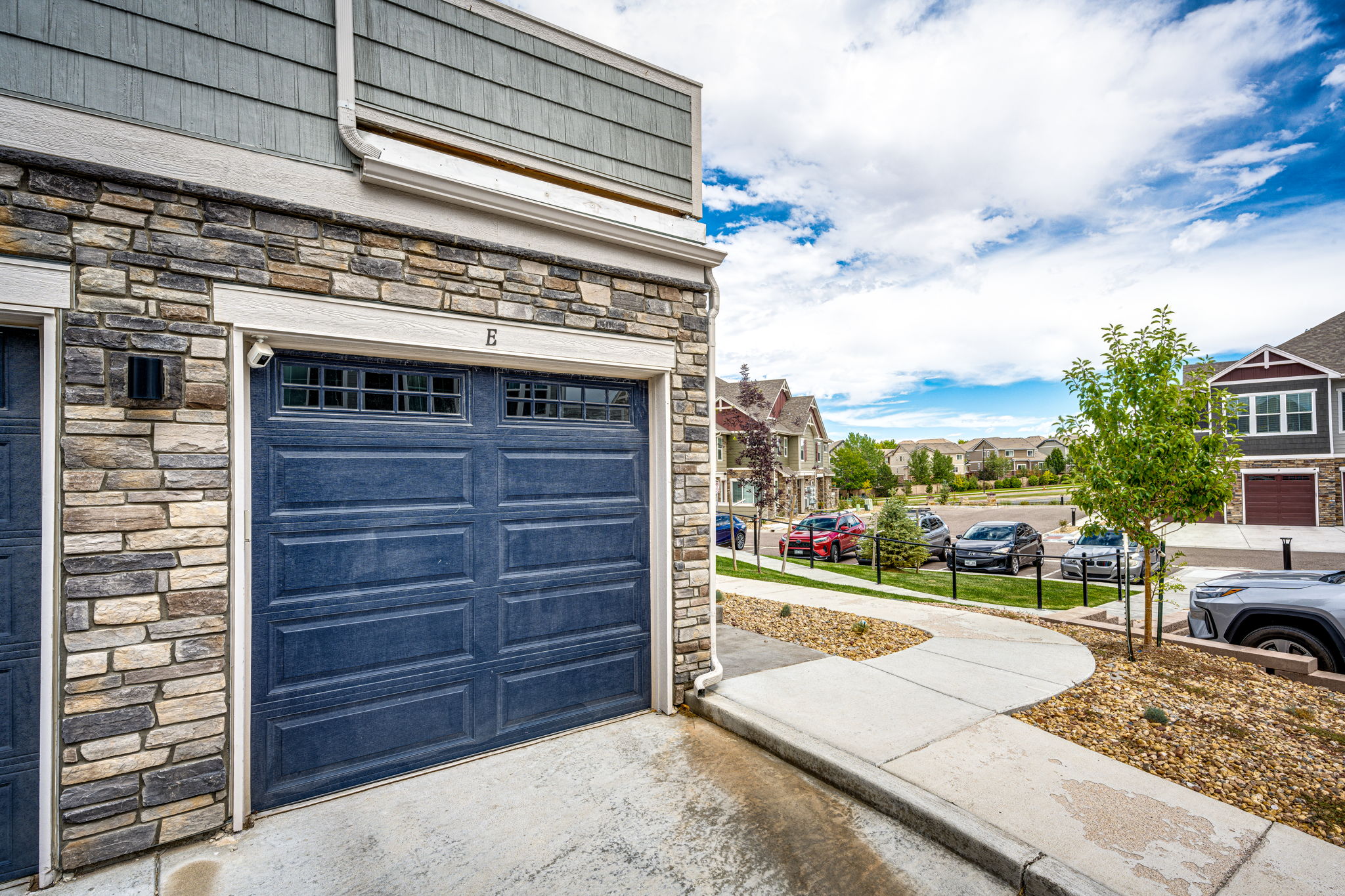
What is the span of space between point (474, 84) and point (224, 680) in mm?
3862

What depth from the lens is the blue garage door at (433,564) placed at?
327cm

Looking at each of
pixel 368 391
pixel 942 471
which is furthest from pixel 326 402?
pixel 942 471

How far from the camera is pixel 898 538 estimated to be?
49.4ft

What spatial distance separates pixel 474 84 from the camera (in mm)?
3830

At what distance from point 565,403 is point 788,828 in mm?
3012

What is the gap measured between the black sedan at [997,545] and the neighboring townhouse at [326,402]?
13.0m

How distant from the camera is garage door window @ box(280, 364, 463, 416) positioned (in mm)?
3367

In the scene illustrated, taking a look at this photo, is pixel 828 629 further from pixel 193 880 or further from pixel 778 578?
pixel 193 880

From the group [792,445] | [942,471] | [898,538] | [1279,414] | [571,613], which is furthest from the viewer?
[942,471]

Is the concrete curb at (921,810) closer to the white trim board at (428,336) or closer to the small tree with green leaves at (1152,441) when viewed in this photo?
the white trim board at (428,336)

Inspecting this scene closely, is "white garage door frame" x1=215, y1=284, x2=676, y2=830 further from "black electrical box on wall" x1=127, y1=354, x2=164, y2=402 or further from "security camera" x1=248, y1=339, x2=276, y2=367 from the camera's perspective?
"black electrical box on wall" x1=127, y1=354, x2=164, y2=402

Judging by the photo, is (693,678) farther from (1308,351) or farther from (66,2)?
(1308,351)

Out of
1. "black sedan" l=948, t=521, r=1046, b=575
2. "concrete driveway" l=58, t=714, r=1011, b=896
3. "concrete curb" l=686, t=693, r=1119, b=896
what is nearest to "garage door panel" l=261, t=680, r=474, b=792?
"concrete driveway" l=58, t=714, r=1011, b=896

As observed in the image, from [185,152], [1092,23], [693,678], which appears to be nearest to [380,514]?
[185,152]
